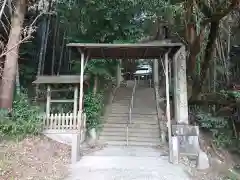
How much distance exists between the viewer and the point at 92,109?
30.5 feet

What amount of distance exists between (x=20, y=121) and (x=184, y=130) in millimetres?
4918

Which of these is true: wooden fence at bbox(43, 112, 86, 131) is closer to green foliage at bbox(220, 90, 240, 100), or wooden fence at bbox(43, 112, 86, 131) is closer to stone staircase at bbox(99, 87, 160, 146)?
stone staircase at bbox(99, 87, 160, 146)

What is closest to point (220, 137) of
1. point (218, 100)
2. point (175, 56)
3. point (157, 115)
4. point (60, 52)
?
point (218, 100)

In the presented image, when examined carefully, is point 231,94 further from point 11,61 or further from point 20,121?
point 11,61

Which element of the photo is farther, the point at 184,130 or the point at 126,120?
the point at 126,120

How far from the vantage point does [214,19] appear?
731 centimetres

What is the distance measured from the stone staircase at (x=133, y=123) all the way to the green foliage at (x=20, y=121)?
2.45m

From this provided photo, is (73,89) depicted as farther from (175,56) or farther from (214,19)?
(214,19)

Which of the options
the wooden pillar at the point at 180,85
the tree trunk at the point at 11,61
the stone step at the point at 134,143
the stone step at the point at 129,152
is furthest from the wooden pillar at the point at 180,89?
the tree trunk at the point at 11,61

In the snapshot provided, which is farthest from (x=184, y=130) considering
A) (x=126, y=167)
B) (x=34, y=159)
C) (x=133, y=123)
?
(x=34, y=159)

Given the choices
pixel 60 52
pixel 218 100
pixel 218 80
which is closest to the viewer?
pixel 218 100

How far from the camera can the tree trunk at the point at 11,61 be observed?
26.4 ft

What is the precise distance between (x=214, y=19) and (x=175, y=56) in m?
1.97

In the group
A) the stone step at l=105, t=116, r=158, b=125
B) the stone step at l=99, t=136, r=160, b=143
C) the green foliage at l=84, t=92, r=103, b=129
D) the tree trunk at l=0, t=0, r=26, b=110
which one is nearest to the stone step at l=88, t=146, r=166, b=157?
the stone step at l=99, t=136, r=160, b=143
